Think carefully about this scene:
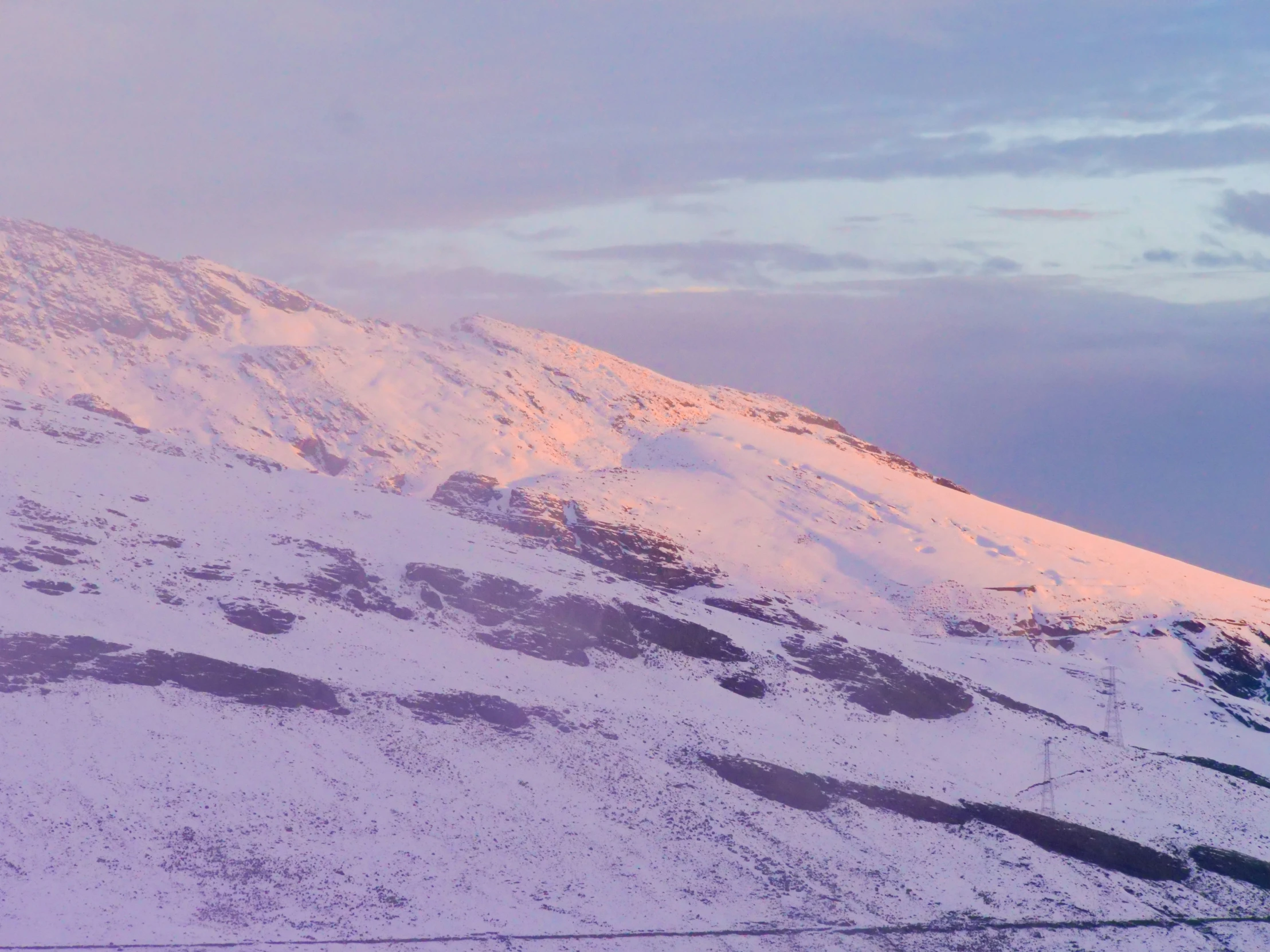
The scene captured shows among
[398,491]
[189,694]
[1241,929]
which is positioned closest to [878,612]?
[398,491]

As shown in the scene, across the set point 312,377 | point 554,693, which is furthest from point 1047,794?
point 312,377

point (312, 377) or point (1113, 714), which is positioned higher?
point (312, 377)

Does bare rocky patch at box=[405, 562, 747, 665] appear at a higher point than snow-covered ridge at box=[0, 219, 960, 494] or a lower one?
lower

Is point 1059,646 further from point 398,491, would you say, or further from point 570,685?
point 398,491

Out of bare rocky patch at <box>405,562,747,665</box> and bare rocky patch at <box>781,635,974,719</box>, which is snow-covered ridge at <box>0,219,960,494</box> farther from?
bare rocky patch at <box>781,635,974,719</box>

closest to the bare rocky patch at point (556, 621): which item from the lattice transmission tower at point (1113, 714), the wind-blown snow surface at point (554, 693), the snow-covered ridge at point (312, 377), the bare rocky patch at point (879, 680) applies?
the wind-blown snow surface at point (554, 693)

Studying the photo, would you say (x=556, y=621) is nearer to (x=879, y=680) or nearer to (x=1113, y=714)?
(x=879, y=680)

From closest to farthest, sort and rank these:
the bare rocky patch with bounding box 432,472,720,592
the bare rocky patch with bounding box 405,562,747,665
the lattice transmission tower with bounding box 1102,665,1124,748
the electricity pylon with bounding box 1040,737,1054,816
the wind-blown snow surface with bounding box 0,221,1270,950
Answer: the wind-blown snow surface with bounding box 0,221,1270,950 < the electricity pylon with bounding box 1040,737,1054,816 < the bare rocky patch with bounding box 405,562,747,665 < the lattice transmission tower with bounding box 1102,665,1124,748 < the bare rocky patch with bounding box 432,472,720,592

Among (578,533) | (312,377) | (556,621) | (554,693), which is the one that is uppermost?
(312,377)

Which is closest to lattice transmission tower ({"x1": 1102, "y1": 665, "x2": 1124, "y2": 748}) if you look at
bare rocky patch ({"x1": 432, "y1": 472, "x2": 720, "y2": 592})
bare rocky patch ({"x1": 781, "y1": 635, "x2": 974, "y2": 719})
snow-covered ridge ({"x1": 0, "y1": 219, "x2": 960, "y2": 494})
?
bare rocky patch ({"x1": 781, "y1": 635, "x2": 974, "y2": 719})
